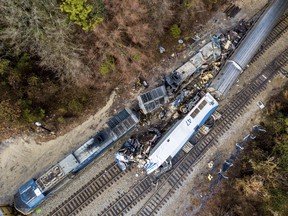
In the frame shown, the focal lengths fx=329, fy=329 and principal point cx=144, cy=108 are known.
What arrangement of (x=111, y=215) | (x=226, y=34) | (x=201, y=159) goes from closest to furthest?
(x=111, y=215)
(x=201, y=159)
(x=226, y=34)

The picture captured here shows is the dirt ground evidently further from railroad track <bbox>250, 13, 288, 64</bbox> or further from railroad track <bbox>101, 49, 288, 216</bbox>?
railroad track <bbox>250, 13, 288, 64</bbox>

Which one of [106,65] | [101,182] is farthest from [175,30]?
[101,182]

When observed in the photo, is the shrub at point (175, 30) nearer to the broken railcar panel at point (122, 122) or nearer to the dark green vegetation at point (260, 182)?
the broken railcar panel at point (122, 122)

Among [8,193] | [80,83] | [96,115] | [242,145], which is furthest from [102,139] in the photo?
[242,145]

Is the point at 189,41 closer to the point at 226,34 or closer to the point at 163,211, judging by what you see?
the point at 226,34

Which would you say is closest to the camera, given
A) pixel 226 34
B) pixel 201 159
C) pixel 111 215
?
pixel 111 215

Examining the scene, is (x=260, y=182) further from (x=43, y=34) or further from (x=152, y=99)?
(x=43, y=34)

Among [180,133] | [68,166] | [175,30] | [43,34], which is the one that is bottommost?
[180,133]
